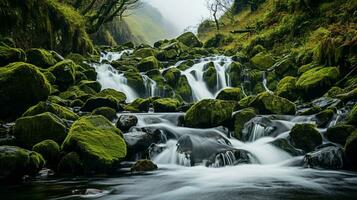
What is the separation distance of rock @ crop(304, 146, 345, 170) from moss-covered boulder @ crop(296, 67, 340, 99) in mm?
6772

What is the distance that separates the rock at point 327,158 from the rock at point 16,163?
6.78m

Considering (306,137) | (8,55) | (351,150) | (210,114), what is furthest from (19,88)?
(351,150)

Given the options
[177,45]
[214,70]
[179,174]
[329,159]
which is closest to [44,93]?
[179,174]

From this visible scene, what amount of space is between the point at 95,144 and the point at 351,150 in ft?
20.7

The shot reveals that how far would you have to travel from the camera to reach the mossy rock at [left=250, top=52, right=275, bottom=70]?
24.7m

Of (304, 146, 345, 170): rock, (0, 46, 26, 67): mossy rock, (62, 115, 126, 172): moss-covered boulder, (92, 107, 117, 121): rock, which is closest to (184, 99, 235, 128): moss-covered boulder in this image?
(92, 107, 117, 121): rock

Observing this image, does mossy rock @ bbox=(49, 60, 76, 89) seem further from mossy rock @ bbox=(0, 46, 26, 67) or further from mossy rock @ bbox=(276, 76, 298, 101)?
mossy rock @ bbox=(276, 76, 298, 101)

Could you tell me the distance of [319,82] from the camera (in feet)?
54.9

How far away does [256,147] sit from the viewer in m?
12.2

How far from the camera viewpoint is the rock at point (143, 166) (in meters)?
10.2

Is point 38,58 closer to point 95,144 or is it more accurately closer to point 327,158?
point 95,144

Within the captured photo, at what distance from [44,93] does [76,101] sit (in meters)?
2.44

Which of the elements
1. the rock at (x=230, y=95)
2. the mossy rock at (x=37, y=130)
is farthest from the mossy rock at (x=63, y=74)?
the mossy rock at (x=37, y=130)

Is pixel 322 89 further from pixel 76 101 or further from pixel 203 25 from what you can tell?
pixel 203 25
